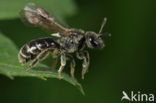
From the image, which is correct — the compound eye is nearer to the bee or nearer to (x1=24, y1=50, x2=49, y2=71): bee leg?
the bee

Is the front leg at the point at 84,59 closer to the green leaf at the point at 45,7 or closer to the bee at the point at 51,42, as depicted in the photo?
the bee at the point at 51,42

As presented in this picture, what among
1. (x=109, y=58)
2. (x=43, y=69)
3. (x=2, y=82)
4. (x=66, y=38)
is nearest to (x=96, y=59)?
(x=109, y=58)

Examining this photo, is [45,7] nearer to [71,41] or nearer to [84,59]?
[71,41]

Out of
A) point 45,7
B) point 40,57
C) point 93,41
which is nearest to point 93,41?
point 93,41

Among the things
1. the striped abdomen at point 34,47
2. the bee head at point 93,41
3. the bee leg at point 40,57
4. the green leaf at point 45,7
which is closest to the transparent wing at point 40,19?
the striped abdomen at point 34,47

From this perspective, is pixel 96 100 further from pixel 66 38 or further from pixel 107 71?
pixel 66 38

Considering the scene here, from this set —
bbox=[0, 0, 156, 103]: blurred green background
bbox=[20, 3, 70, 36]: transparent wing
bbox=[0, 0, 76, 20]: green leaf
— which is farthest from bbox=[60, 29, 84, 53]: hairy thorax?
bbox=[0, 0, 156, 103]: blurred green background
